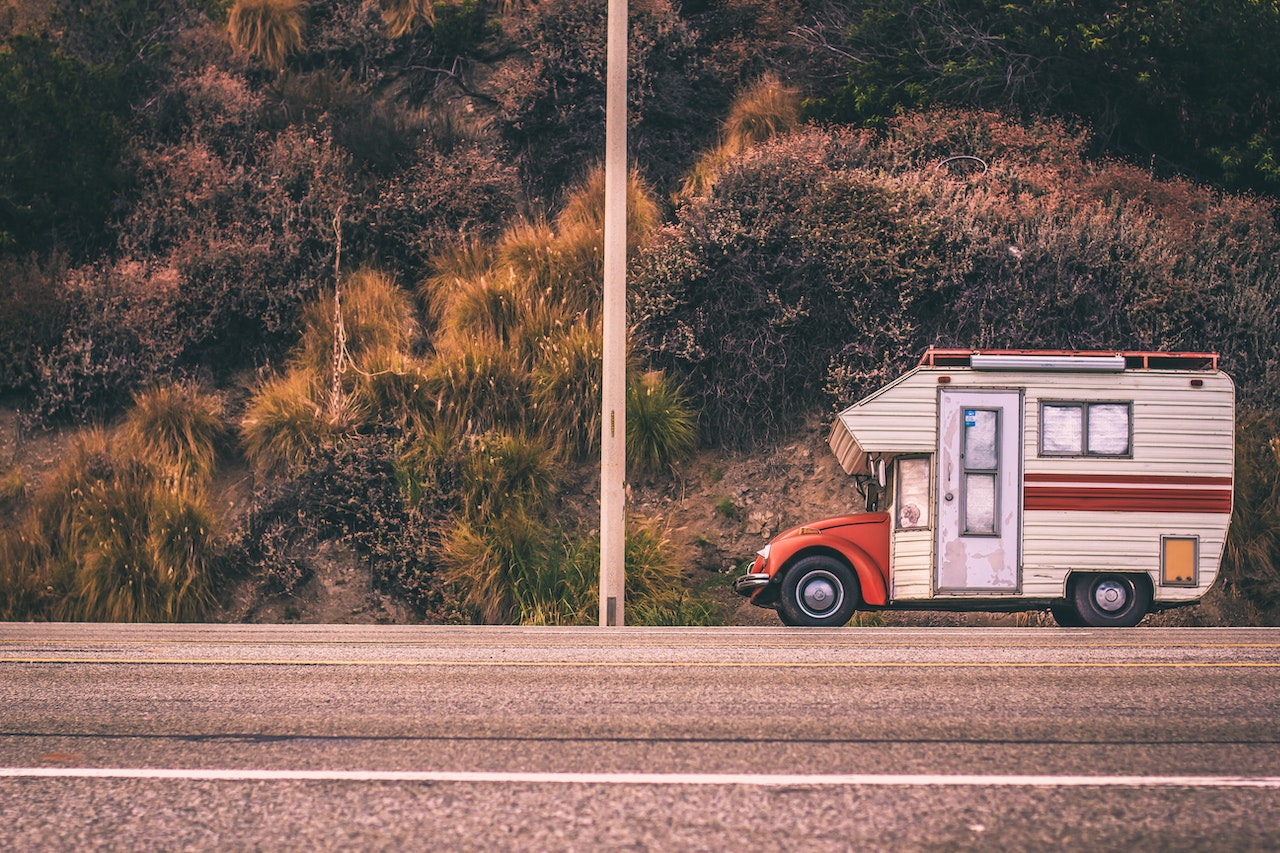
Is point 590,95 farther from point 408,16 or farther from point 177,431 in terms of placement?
point 177,431

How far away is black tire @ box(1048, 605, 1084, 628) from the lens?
12.6m

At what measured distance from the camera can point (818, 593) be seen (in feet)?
40.9

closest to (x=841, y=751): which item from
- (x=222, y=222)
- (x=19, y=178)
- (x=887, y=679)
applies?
(x=887, y=679)

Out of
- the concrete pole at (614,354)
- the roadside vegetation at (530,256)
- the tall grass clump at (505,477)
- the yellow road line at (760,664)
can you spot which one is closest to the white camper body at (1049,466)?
Result: the concrete pole at (614,354)

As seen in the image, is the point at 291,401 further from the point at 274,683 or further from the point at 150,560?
the point at 274,683

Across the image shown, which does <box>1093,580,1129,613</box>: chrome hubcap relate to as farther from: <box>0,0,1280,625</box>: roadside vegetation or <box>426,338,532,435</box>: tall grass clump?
<box>426,338,532,435</box>: tall grass clump

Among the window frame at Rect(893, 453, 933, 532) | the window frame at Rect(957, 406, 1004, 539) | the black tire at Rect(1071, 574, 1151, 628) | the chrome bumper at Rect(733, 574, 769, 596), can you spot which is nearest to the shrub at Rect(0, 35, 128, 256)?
the chrome bumper at Rect(733, 574, 769, 596)

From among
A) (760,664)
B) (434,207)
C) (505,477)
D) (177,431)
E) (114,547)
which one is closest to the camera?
(760,664)

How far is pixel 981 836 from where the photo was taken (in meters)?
4.26

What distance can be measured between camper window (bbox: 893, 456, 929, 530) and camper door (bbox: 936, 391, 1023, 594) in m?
0.16

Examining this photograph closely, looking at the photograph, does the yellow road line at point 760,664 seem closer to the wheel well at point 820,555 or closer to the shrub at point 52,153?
the wheel well at point 820,555

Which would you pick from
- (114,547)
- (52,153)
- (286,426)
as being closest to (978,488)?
(286,426)

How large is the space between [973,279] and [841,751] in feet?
42.1

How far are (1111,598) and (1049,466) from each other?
4.99 ft
